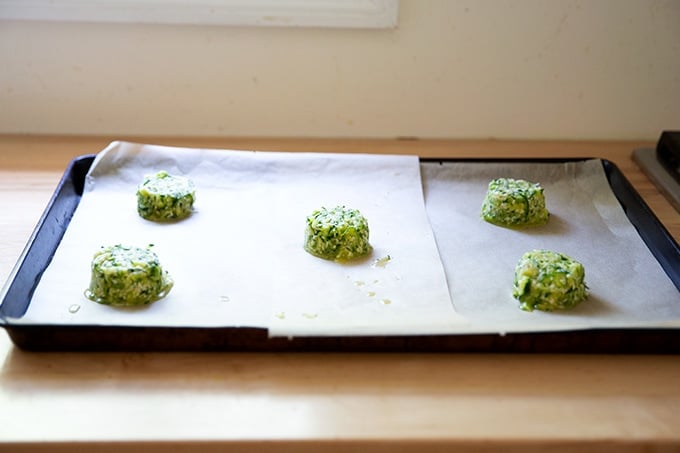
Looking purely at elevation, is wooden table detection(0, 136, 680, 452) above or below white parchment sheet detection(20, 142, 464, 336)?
below

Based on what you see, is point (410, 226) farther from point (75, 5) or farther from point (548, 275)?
point (75, 5)

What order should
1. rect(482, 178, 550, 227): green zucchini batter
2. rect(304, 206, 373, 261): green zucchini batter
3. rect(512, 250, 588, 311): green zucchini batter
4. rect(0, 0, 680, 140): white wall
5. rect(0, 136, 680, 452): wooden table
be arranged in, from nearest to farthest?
A: 1. rect(0, 136, 680, 452): wooden table
2. rect(512, 250, 588, 311): green zucchini batter
3. rect(304, 206, 373, 261): green zucchini batter
4. rect(482, 178, 550, 227): green zucchini batter
5. rect(0, 0, 680, 140): white wall

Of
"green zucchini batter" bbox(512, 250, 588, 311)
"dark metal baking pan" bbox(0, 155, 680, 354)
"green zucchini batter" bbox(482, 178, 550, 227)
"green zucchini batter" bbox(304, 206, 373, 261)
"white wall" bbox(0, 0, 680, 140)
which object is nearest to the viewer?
"dark metal baking pan" bbox(0, 155, 680, 354)

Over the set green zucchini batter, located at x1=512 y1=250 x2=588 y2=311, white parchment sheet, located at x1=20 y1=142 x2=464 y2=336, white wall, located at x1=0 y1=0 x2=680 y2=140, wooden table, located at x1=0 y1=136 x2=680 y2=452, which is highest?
white wall, located at x1=0 y1=0 x2=680 y2=140

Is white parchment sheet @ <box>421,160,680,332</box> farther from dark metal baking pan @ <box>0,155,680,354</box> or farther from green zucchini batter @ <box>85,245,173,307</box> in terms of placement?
green zucchini batter @ <box>85,245,173,307</box>

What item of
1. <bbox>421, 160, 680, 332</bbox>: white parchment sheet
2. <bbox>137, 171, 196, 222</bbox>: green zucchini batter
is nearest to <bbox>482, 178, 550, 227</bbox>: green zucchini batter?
<bbox>421, 160, 680, 332</bbox>: white parchment sheet

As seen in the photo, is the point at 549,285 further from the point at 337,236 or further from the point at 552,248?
the point at 337,236

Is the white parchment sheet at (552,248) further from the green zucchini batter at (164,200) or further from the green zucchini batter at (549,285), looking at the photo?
the green zucchini batter at (164,200)

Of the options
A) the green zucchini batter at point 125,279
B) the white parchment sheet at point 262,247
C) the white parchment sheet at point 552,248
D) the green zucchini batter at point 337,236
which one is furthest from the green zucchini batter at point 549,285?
the green zucchini batter at point 125,279
